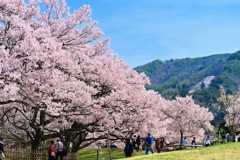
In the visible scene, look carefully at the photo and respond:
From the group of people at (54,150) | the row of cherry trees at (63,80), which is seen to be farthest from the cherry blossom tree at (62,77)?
the group of people at (54,150)

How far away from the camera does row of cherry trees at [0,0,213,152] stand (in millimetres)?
21750

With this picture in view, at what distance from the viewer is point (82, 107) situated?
2714cm

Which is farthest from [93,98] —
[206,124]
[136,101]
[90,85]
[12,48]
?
[206,124]

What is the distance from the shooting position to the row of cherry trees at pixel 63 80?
21.8m

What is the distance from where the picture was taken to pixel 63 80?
24.5m

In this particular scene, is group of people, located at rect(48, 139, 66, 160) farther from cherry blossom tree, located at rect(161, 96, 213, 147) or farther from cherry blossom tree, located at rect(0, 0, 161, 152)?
cherry blossom tree, located at rect(161, 96, 213, 147)

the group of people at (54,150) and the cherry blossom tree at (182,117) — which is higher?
the cherry blossom tree at (182,117)

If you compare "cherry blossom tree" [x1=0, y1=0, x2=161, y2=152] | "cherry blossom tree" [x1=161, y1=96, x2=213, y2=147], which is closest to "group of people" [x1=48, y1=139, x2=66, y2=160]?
"cherry blossom tree" [x1=0, y1=0, x2=161, y2=152]

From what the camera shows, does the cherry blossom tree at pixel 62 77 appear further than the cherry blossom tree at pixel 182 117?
No

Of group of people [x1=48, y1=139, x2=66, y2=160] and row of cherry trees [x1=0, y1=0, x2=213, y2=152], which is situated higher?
row of cherry trees [x1=0, y1=0, x2=213, y2=152]

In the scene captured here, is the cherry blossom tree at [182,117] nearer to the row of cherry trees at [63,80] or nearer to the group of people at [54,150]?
the row of cherry trees at [63,80]

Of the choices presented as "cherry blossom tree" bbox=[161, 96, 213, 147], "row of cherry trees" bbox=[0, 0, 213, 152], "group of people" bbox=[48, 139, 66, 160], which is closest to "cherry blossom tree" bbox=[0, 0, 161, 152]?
"row of cherry trees" bbox=[0, 0, 213, 152]

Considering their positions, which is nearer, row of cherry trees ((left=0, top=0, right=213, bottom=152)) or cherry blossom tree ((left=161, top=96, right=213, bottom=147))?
row of cherry trees ((left=0, top=0, right=213, bottom=152))

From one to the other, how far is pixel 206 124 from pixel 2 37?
1974 inches
